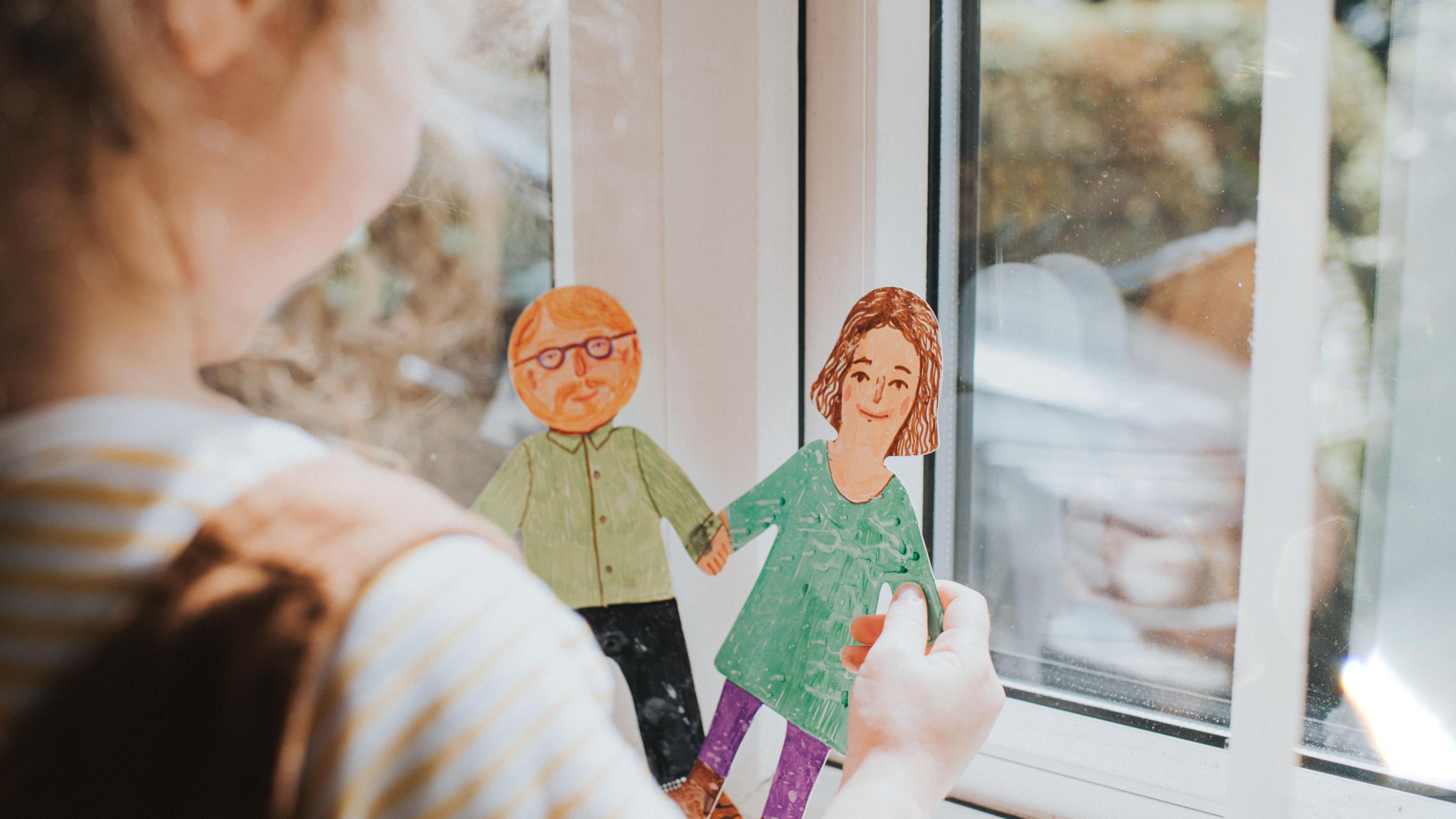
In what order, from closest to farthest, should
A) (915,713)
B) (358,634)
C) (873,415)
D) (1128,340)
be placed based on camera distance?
1. (358,634)
2. (915,713)
3. (873,415)
4. (1128,340)

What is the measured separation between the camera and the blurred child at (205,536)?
27cm

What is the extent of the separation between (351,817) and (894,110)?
25.4 inches

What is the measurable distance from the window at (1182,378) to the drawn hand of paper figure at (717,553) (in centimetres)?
24

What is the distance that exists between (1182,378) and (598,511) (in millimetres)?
522

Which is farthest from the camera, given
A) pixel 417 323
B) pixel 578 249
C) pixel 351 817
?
pixel 578 249

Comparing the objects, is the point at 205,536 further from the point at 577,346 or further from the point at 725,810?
the point at 725,810

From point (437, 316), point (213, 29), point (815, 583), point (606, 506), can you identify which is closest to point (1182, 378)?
point (815, 583)

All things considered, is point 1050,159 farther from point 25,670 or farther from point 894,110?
point 25,670

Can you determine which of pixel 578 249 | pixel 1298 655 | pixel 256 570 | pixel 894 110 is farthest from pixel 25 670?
pixel 1298 655

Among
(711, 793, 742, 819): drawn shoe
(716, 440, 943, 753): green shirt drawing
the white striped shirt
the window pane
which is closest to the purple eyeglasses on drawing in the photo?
(716, 440, 943, 753): green shirt drawing

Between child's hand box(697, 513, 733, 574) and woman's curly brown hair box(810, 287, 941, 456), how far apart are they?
0.14 meters

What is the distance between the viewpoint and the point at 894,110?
2.18ft

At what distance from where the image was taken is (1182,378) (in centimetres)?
65

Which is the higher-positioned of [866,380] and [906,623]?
[866,380]
